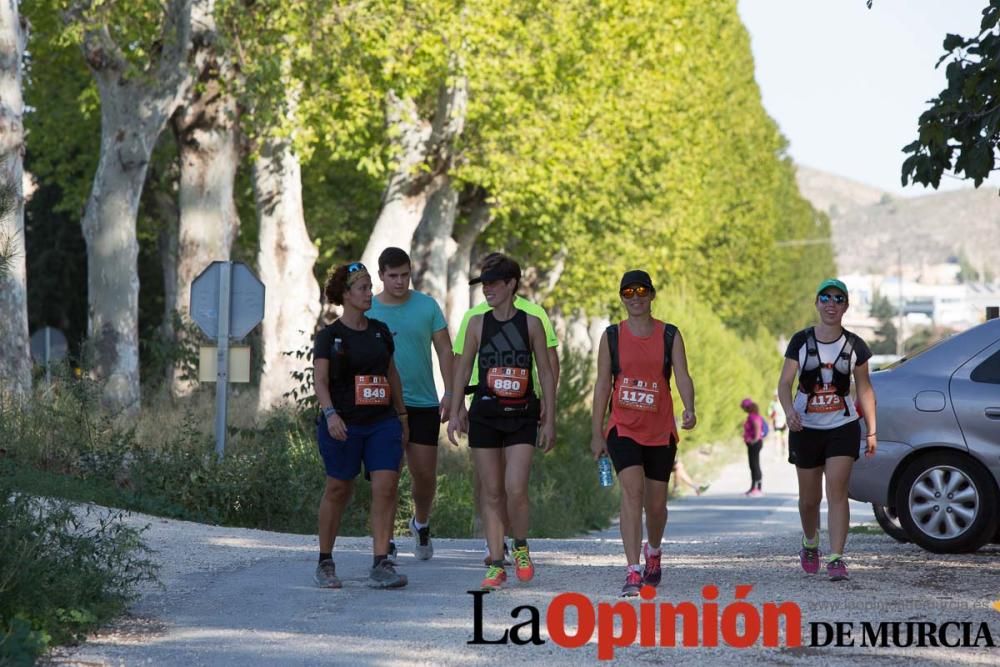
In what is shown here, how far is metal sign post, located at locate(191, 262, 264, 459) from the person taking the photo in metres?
19.2

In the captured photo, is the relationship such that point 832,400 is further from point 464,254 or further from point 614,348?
point 464,254

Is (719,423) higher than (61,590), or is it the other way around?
(719,423)

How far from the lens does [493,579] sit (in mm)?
11594

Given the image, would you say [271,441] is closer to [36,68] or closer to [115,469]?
[115,469]

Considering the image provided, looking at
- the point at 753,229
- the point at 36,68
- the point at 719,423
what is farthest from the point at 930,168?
the point at 753,229

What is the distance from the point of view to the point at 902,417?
14109 millimetres

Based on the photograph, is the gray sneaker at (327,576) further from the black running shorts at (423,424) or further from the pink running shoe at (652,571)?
the pink running shoe at (652,571)

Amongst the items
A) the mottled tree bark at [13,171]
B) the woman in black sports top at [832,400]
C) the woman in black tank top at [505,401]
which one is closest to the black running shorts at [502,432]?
the woman in black tank top at [505,401]

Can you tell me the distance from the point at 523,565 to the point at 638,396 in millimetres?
1272

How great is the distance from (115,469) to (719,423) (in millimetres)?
37046

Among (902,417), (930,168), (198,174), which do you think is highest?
(198,174)

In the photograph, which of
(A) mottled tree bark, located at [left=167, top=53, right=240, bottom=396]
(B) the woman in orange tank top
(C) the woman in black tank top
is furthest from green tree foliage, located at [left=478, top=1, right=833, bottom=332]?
(B) the woman in orange tank top

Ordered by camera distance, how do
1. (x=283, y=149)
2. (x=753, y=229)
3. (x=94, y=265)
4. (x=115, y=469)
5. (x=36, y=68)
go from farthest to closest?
1. (x=753, y=229)
2. (x=36, y=68)
3. (x=283, y=149)
4. (x=94, y=265)
5. (x=115, y=469)

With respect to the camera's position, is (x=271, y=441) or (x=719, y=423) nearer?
(x=271, y=441)
